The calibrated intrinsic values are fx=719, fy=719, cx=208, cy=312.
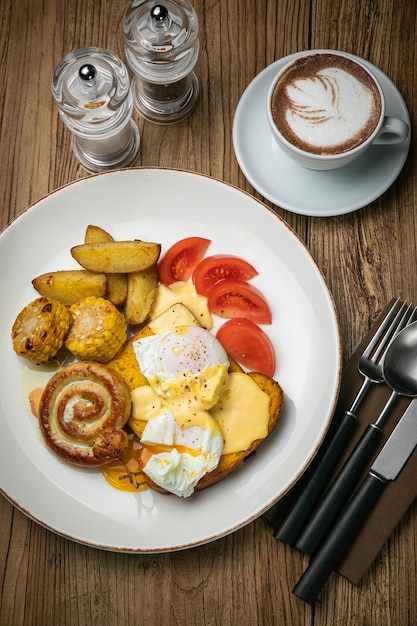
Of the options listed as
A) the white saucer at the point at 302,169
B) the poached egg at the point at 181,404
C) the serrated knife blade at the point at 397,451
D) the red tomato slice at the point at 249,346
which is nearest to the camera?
the poached egg at the point at 181,404

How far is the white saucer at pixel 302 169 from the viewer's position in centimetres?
291

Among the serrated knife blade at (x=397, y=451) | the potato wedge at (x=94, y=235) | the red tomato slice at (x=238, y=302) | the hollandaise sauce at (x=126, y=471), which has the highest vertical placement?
the potato wedge at (x=94, y=235)

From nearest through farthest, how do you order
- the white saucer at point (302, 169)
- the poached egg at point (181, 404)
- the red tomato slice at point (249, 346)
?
the poached egg at point (181, 404)
the red tomato slice at point (249, 346)
the white saucer at point (302, 169)

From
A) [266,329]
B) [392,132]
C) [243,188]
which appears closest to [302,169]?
[243,188]

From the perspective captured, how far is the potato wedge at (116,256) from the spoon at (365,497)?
107 centimetres

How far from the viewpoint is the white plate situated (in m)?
2.71

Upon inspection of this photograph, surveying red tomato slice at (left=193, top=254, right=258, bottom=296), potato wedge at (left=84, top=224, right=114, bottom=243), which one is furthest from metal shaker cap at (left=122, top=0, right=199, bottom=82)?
red tomato slice at (left=193, top=254, right=258, bottom=296)

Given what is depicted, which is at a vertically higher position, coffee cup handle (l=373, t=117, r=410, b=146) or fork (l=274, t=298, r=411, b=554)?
coffee cup handle (l=373, t=117, r=410, b=146)

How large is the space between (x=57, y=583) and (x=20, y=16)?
2426 millimetres

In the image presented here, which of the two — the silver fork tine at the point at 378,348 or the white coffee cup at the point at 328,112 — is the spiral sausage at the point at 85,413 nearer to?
the silver fork tine at the point at 378,348

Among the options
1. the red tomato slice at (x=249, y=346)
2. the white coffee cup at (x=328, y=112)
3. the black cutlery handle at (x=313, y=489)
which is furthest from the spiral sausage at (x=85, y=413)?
the white coffee cup at (x=328, y=112)

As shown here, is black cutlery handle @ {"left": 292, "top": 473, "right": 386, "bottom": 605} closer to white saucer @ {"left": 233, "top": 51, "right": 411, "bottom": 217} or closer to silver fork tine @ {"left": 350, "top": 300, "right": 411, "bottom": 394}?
silver fork tine @ {"left": 350, "top": 300, "right": 411, "bottom": 394}

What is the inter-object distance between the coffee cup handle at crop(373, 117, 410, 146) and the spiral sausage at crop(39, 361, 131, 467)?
1368 millimetres

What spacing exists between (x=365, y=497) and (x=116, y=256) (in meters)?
1.31
